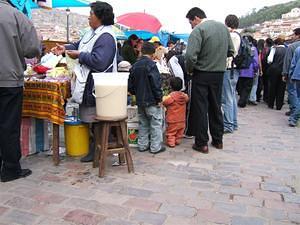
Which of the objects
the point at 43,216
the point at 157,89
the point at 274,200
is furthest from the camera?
the point at 157,89

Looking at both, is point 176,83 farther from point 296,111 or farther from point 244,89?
point 244,89

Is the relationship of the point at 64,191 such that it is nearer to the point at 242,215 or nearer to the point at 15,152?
the point at 15,152

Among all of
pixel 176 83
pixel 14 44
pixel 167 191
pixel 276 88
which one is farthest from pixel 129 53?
pixel 276 88

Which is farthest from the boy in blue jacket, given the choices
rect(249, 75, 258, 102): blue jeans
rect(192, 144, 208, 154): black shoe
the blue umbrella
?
rect(249, 75, 258, 102): blue jeans

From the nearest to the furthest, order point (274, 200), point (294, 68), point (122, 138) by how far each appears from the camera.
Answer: point (274, 200) → point (122, 138) → point (294, 68)

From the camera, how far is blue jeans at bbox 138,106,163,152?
15.6 ft

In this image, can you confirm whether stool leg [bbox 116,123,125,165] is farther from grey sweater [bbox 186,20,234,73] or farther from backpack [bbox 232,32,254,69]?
backpack [bbox 232,32,254,69]

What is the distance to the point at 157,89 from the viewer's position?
4613 millimetres

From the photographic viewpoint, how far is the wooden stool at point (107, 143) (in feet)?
12.6

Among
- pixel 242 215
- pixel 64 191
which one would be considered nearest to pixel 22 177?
pixel 64 191

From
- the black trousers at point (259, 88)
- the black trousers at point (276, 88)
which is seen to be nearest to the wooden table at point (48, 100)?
the black trousers at point (276, 88)

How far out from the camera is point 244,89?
912 centimetres

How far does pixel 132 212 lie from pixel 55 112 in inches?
65.3

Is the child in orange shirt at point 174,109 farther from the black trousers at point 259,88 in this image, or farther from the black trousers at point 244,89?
the black trousers at point 259,88
